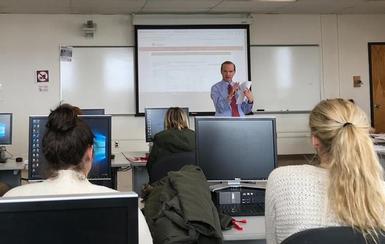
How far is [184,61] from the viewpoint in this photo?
707cm

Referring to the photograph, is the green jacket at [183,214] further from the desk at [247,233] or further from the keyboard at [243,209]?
the keyboard at [243,209]

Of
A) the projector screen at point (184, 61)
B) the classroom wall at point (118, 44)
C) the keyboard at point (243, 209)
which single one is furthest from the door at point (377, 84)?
the keyboard at point (243, 209)

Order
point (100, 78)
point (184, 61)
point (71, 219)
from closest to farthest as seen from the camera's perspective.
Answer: point (71, 219) → point (100, 78) → point (184, 61)

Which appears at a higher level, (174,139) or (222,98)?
(222,98)

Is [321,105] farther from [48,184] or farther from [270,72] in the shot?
[270,72]

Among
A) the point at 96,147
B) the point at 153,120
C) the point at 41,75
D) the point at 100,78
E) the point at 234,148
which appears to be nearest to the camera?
the point at 234,148

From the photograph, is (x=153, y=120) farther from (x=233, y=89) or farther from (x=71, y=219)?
(x=71, y=219)

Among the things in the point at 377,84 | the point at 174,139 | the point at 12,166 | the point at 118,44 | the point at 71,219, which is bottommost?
the point at 12,166

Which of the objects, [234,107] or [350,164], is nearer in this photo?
[350,164]

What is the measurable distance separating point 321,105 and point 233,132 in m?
0.92

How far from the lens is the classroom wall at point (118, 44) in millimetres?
6758

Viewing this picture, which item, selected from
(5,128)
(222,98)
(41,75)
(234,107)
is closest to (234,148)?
(234,107)

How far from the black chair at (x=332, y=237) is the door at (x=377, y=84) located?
719cm

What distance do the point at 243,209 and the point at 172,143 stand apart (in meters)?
1.32
